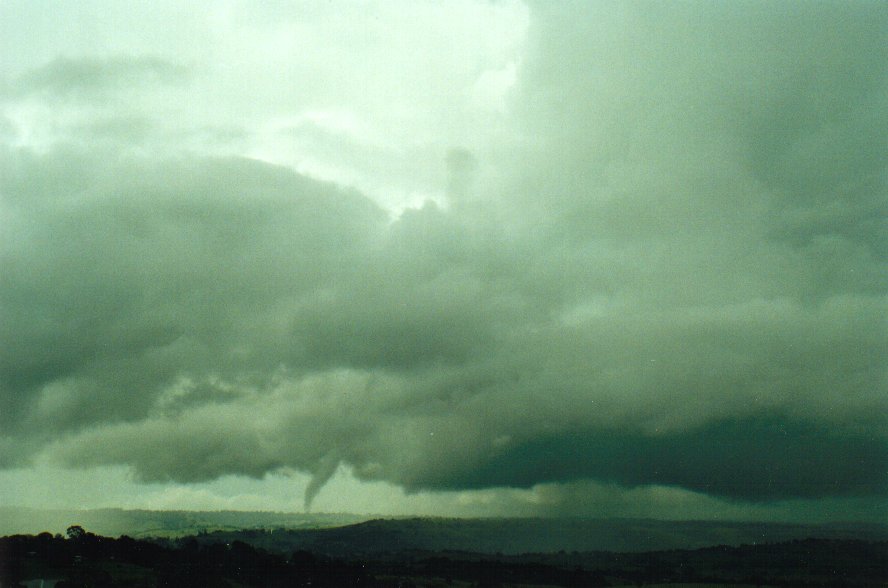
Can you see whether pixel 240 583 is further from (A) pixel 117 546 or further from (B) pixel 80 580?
(B) pixel 80 580

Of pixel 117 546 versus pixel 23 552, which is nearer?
pixel 23 552

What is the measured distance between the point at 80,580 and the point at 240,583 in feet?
153

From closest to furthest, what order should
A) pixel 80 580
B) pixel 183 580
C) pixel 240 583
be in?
pixel 80 580 < pixel 183 580 < pixel 240 583

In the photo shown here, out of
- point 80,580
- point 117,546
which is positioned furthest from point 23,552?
point 80,580

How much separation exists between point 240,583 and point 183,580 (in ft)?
58.8

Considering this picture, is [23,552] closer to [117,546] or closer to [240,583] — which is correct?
[117,546]

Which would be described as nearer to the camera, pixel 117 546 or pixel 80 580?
pixel 80 580

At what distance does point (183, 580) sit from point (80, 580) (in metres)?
28.9

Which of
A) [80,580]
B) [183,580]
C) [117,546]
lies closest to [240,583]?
[183,580]

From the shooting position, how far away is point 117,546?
197m

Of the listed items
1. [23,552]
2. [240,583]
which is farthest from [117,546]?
[240,583]

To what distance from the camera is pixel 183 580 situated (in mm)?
178000

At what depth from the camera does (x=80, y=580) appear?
15362cm

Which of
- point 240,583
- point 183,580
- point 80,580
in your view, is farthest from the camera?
point 240,583
